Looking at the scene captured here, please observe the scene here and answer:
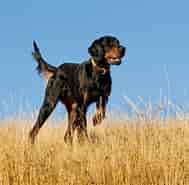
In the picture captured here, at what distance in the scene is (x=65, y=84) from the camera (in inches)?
332

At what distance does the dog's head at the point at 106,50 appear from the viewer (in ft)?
26.1

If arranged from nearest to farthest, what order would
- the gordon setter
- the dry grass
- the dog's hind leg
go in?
1. the dry grass
2. the gordon setter
3. the dog's hind leg

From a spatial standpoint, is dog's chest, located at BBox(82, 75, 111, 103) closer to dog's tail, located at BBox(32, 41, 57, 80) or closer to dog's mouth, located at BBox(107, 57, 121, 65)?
dog's mouth, located at BBox(107, 57, 121, 65)

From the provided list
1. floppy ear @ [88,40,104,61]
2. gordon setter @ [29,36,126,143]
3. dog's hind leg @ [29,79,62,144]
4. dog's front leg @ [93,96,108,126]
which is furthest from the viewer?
dog's hind leg @ [29,79,62,144]

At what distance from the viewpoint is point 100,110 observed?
24.2ft

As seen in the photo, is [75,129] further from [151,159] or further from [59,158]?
[151,159]

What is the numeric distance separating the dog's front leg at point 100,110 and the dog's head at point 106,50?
62 centimetres

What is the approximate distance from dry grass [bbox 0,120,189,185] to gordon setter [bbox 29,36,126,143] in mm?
1526

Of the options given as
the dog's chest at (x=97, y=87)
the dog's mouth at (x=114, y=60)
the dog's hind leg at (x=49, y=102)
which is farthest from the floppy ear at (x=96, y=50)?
the dog's hind leg at (x=49, y=102)

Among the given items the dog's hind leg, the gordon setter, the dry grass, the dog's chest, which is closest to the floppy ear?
the gordon setter

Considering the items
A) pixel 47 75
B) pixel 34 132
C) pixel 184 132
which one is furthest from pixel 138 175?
pixel 47 75

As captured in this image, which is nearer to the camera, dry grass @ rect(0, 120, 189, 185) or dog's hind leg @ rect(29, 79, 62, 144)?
dry grass @ rect(0, 120, 189, 185)

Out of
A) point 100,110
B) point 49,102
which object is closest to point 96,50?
point 49,102

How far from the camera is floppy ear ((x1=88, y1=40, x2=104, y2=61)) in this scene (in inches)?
324
